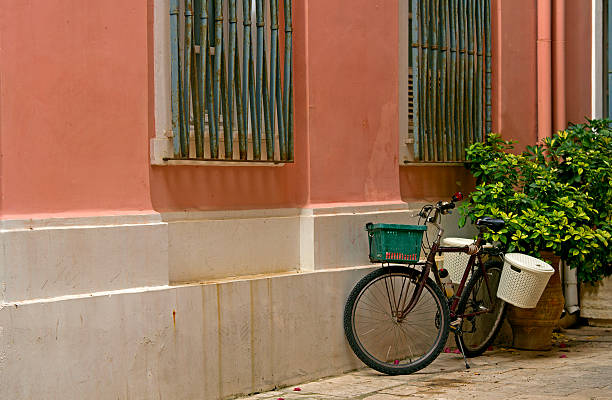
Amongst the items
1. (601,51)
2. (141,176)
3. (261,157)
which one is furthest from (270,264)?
(601,51)

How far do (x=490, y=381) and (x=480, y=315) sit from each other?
1189mm

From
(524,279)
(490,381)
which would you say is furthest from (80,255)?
(524,279)

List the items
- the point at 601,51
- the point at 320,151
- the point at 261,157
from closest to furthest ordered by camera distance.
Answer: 1. the point at 261,157
2. the point at 320,151
3. the point at 601,51

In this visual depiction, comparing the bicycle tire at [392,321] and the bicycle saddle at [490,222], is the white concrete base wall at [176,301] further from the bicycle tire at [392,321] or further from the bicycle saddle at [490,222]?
the bicycle saddle at [490,222]

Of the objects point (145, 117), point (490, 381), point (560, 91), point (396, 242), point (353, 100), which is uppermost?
point (560, 91)

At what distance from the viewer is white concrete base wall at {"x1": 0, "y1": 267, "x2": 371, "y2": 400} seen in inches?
208

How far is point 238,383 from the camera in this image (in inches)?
253

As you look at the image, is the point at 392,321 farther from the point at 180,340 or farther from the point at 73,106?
the point at 73,106

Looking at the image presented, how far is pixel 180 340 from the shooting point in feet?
19.8

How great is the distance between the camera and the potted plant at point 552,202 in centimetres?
800

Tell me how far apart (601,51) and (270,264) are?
5.84 meters

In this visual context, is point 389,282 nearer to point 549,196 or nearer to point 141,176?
point 549,196

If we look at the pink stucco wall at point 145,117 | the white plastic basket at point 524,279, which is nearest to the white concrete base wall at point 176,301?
the pink stucco wall at point 145,117

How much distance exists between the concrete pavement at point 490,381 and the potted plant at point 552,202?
1.64 ft
